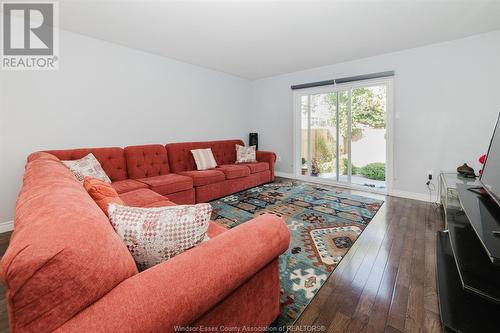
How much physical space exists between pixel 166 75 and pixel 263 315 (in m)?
3.92

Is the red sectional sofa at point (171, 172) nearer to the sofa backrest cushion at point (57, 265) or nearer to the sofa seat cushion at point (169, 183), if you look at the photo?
the sofa seat cushion at point (169, 183)

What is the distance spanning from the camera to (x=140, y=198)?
229 cm

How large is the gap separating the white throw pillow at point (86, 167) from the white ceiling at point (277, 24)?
1.62 metres

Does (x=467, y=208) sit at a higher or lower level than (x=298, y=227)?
higher

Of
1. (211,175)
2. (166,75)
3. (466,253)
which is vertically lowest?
(466,253)

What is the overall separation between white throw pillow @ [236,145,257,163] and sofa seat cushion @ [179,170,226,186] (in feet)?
3.07

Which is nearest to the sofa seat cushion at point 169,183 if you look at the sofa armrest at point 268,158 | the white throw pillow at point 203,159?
the white throw pillow at point 203,159

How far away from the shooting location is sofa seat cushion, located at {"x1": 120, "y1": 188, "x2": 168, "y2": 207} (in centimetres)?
213

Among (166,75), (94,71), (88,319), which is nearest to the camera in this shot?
(88,319)

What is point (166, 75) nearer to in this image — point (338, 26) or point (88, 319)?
point (338, 26)

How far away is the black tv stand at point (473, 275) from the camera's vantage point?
1.20 metres

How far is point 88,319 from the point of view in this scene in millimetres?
566

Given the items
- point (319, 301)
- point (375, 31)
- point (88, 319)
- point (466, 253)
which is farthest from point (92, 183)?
point (375, 31)

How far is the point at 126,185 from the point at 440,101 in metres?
4.56
